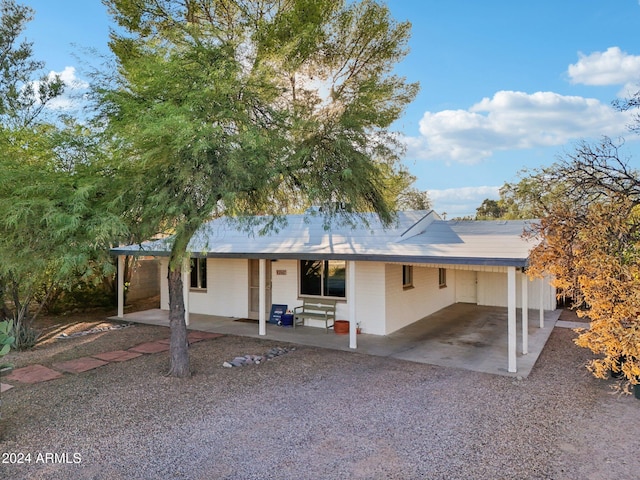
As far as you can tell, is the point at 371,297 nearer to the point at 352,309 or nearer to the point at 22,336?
the point at 352,309

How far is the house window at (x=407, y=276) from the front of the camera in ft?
35.9

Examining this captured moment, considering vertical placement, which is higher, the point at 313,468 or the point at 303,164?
the point at 303,164

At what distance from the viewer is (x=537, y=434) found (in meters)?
4.57

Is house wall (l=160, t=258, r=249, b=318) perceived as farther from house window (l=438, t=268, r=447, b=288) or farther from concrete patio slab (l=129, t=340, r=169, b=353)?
house window (l=438, t=268, r=447, b=288)

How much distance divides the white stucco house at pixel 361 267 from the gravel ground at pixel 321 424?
1544 mm

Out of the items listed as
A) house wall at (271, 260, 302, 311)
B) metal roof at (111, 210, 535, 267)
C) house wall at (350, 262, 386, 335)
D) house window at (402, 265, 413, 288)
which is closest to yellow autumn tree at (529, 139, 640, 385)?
metal roof at (111, 210, 535, 267)

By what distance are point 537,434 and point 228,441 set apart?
3.56 metres

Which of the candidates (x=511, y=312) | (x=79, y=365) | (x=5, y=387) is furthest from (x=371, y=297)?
(x=5, y=387)

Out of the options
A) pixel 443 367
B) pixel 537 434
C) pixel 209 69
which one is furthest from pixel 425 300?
pixel 209 69

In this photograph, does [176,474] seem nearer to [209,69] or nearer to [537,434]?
[537,434]

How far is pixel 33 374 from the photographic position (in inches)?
267

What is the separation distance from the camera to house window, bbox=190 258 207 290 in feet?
42.0

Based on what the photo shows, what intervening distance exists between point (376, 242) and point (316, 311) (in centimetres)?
278

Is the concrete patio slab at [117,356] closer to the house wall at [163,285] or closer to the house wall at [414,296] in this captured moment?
the house wall at [163,285]
